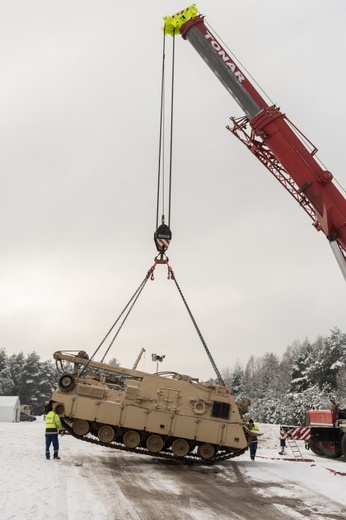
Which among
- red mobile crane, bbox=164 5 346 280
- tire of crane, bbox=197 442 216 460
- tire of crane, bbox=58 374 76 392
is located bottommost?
tire of crane, bbox=197 442 216 460

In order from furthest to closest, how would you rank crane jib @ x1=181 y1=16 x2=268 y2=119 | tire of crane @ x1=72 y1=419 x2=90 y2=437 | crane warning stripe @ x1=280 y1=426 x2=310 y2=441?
crane warning stripe @ x1=280 y1=426 x2=310 y2=441, crane jib @ x1=181 y1=16 x2=268 y2=119, tire of crane @ x1=72 y1=419 x2=90 y2=437

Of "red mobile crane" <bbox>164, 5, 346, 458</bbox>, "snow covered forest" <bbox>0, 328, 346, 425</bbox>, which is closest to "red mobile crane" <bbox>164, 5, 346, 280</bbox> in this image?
"red mobile crane" <bbox>164, 5, 346, 458</bbox>

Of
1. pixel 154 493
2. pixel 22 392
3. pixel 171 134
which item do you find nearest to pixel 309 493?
pixel 154 493

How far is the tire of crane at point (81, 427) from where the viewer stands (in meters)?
13.5

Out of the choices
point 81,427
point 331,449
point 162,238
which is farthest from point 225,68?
point 331,449

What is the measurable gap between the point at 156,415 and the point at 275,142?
28.1 ft

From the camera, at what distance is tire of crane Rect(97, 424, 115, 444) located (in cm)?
1334

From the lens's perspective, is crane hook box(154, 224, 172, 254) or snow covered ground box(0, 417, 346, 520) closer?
snow covered ground box(0, 417, 346, 520)

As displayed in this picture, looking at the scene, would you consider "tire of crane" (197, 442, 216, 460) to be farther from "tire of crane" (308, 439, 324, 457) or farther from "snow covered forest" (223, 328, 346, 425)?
"snow covered forest" (223, 328, 346, 425)

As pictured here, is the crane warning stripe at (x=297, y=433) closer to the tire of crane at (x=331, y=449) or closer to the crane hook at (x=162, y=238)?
the tire of crane at (x=331, y=449)

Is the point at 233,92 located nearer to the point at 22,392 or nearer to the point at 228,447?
the point at 228,447

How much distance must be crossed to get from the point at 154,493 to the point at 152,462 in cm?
465

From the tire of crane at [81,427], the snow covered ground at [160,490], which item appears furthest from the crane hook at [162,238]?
the snow covered ground at [160,490]

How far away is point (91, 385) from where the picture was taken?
548 inches
